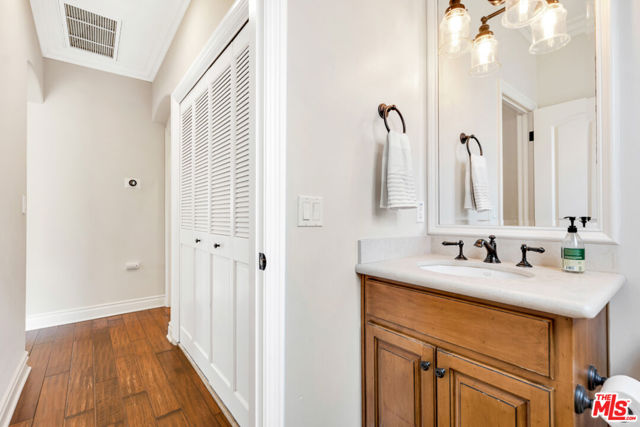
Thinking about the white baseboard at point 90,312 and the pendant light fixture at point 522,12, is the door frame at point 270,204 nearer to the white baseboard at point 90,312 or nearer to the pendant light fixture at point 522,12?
the pendant light fixture at point 522,12

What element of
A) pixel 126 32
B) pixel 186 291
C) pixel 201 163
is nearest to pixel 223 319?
pixel 186 291

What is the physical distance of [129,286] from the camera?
334cm

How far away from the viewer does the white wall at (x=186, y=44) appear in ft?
5.94

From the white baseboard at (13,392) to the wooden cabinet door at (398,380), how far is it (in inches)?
72.7

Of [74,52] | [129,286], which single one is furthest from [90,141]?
[129,286]

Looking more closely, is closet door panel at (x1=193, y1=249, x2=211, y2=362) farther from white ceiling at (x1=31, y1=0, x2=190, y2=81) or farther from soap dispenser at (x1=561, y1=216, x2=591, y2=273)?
white ceiling at (x1=31, y1=0, x2=190, y2=81)

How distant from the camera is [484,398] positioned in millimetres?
847

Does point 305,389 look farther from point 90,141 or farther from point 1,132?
point 90,141

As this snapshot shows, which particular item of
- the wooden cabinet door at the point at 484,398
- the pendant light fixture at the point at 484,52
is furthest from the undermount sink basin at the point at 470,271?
the pendant light fixture at the point at 484,52

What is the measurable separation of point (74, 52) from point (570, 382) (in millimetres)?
4247

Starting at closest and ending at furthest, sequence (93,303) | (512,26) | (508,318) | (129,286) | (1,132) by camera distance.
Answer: (508,318) < (512,26) < (1,132) < (93,303) < (129,286)

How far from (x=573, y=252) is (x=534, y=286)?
0.33 m

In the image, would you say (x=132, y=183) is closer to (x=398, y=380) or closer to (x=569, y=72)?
(x=398, y=380)

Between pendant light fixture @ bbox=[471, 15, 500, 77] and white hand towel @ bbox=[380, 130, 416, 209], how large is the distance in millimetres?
585
